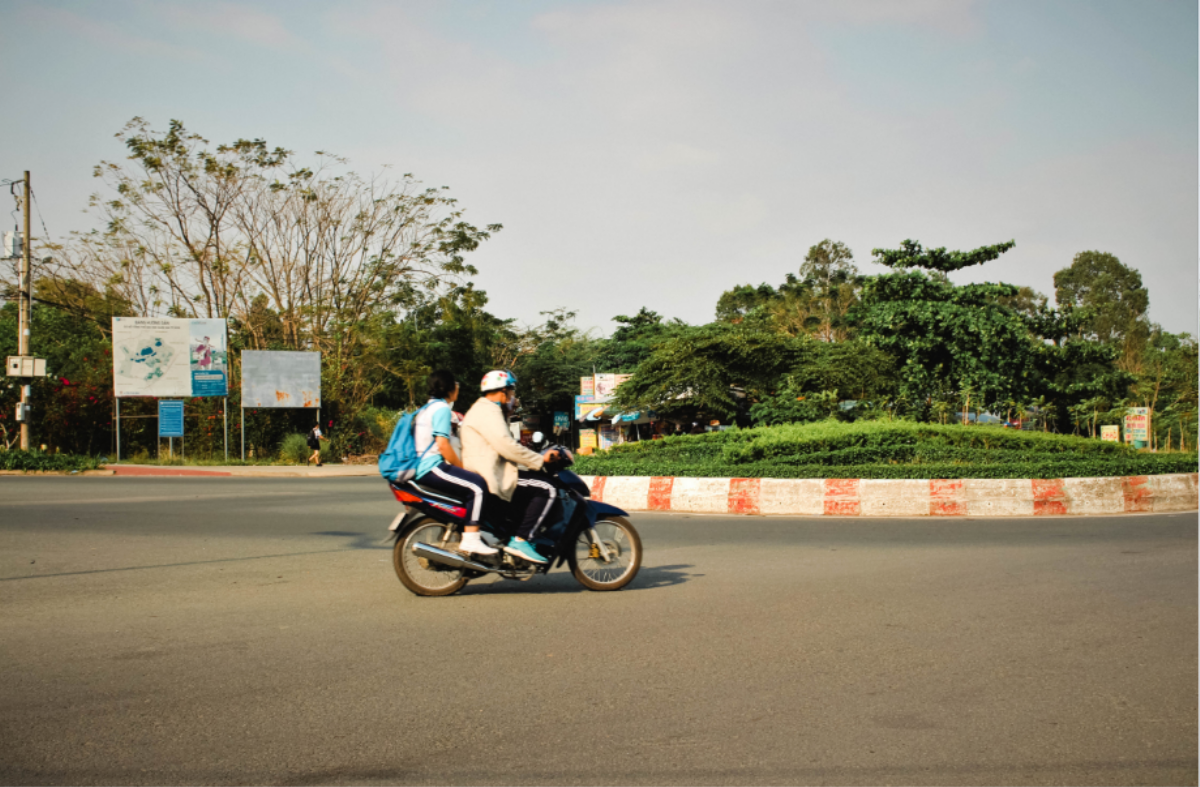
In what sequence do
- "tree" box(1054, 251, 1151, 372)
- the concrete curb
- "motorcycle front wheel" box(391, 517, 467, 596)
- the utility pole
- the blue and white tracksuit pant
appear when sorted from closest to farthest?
the blue and white tracksuit pant, "motorcycle front wheel" box(391, 517, 467, 596), the concrete curb, the utility pole, "tree" box(1054, 251, 1151, 372)

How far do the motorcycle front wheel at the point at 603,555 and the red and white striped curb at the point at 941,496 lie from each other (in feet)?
21.8

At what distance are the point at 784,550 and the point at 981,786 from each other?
19.8ft

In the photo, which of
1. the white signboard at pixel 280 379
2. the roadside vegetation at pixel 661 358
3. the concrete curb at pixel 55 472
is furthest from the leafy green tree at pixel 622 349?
the concrete curb at pixel 55 472

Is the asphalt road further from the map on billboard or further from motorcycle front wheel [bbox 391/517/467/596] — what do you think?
the map on billboard

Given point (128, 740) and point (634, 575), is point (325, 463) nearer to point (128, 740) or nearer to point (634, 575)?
point (634, 575)

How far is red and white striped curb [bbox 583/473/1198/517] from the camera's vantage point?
518 inches

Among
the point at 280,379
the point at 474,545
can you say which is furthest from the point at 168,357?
the point at 474,545

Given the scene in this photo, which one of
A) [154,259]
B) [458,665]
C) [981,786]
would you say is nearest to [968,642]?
[981,786]

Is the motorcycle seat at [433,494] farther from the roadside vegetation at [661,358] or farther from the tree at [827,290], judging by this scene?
the tree at [827,290]

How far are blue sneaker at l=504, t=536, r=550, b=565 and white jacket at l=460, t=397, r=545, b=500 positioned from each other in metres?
0.34

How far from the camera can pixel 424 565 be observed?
702cm

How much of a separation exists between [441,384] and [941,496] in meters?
8.73

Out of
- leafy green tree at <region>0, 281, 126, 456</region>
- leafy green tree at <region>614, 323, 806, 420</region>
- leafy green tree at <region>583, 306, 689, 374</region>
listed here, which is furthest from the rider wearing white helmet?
leafy green tree at <region>583, 306, 689, 374</region>

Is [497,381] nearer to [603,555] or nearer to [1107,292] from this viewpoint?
[603,555]
